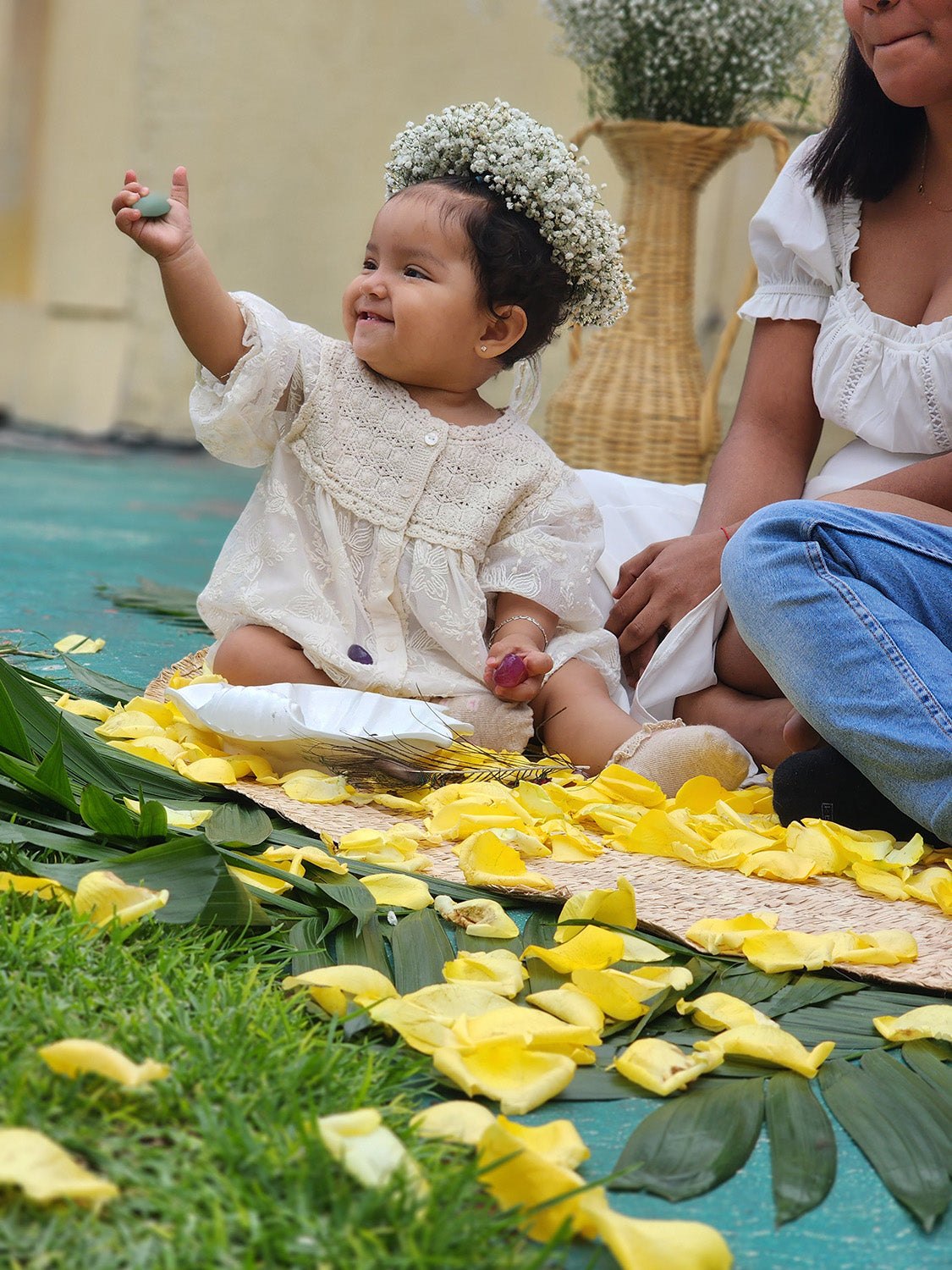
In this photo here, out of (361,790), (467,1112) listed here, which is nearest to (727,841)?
(361,790)

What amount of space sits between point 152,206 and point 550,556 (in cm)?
77

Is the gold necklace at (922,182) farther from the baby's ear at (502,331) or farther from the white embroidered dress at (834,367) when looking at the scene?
the baby's ear at (502,331)

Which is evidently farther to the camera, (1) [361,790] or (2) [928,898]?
(1) [361,790]

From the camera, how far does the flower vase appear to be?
3473 millimetres

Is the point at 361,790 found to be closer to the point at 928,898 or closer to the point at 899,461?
the point at 928,898

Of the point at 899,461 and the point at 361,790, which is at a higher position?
the point at 899,461

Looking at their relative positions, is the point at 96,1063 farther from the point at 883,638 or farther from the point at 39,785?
the point at 883,638

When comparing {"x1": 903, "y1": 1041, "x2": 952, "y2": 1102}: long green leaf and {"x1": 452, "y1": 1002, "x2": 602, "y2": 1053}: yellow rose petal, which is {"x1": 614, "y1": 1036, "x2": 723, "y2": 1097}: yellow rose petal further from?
{"x1": 903, "y1": 1041, "x2": 952, "y2": 1102}: long green leaf

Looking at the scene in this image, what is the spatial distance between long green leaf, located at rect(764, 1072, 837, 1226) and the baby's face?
129cm

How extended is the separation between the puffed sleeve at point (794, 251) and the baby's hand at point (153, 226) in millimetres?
933

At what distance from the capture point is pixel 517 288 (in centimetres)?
204

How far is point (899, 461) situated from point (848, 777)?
27.2 inches

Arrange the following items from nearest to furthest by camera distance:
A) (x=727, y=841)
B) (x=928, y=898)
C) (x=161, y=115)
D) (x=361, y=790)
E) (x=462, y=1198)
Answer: (x=462, y=1198) → (x=928, y=898) → (x=727, y=841) → (x=361, y=790) → (x=161, y=115)

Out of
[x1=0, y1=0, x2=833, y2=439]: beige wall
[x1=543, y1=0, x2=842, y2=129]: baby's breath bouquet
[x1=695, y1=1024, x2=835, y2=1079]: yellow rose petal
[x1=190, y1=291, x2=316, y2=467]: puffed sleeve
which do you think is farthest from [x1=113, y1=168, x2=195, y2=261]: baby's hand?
[x1=0, y1=0, x2=833, y2=439]: beige wall
